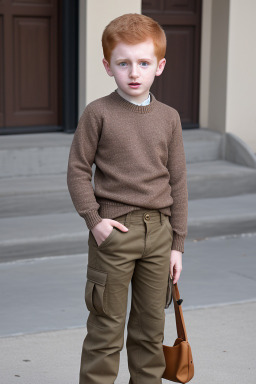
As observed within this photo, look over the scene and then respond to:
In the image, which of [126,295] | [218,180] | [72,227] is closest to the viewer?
[126,295]

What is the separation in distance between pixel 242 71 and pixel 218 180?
1.27 meters

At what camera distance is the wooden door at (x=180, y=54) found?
8.21m

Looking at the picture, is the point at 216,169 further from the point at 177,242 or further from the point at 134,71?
the point at 134,71

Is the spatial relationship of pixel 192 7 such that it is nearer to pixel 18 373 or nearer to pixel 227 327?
pixel 227 327

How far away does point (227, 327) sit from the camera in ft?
15.8

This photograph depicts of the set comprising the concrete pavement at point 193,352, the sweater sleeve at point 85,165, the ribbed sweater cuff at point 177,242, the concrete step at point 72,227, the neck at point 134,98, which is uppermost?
the neck at point 134,98

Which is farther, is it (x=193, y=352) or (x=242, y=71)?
(x=242, y=71)

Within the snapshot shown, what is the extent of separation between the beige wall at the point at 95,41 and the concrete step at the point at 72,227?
1271 millimetres

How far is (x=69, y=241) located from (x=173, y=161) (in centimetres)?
284

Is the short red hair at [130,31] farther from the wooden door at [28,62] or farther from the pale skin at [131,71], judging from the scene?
the wooden door at [28,62]

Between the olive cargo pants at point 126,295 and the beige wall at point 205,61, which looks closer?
the olive cargo pants at point 126,295

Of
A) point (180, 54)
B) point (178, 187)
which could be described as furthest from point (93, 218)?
point (180, 54)

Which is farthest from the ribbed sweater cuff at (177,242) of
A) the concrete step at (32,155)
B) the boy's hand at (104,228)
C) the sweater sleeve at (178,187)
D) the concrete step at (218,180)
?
the concrete step at (218,180)

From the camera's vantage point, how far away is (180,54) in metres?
8.35
